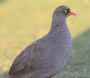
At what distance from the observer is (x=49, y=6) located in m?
27.8

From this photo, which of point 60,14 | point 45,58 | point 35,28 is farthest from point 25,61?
point 35,28

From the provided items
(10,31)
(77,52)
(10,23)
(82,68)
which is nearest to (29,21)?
(10,23)

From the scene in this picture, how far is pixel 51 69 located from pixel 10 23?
15.5 metres

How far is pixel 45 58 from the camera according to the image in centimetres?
931

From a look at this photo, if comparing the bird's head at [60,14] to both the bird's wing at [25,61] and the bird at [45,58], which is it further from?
the bird's wing at [25,61]

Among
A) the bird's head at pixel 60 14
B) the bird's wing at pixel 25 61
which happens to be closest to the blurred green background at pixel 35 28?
the bird's head at pixel 60 14

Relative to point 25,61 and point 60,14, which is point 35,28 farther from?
point 25,61

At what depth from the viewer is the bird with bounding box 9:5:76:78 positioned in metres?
9.30

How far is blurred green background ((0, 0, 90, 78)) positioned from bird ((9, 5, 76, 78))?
5.57 feet

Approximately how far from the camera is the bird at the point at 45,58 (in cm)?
930

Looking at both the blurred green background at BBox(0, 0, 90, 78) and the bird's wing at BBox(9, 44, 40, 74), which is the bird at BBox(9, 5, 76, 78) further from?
the blurred green background at BBox(0, 0, 90, 78)

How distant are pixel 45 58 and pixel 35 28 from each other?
14229 millimetres

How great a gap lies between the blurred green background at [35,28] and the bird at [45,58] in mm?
1699

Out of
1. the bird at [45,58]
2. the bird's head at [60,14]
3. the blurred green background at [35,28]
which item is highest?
the blurred green background at [35,28]
